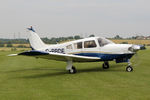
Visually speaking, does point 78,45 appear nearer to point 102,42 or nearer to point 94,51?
point 94,51

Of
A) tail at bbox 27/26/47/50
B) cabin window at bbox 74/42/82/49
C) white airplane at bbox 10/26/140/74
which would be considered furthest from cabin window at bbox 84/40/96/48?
tail at bbox 27/26/47/50

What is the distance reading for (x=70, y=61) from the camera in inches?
539

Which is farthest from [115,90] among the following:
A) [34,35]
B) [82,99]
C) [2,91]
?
[34,35]

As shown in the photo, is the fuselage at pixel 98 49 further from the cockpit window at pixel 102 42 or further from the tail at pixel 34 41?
the tail at pixel 34 41

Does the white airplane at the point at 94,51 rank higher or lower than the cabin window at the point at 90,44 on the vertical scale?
lower

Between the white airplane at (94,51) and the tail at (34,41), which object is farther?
the tail at (34,41)

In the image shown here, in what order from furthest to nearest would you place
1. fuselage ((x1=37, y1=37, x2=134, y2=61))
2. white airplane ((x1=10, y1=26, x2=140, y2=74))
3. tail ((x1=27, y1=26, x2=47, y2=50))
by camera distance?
tail ((x1=27, y1=26, x2=47, y2=50)) → fuselage ((x1=37, y1=37, x2=134, y2=61)) → white airplane ((x1=10, y1=26, x2=140, y2=74))

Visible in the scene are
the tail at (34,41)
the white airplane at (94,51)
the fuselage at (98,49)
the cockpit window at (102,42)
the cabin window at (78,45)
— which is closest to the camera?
the white airplane at (94,51)

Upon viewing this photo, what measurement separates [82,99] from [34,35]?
1065cm

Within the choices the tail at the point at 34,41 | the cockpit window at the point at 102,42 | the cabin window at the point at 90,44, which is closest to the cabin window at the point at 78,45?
the cabin window at the point at 90,44

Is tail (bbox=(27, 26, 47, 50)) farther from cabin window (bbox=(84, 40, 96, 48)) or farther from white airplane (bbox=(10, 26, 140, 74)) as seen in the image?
cabin window (bbox=(84, 40, 96, 48))

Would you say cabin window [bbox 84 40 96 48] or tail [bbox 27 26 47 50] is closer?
cabin window [bbox 84 40 96 48]

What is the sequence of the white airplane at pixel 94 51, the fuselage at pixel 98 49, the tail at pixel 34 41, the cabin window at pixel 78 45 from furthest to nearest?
the tail at pixel 34 41, the cabin window at pixel 78 45, the fuselage at pixel 98 49, the white airplane at pixel 94 51

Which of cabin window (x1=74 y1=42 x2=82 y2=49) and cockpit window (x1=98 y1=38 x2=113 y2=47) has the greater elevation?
cockpit window (x1=98 y1=38 x2=113 y2=47)
